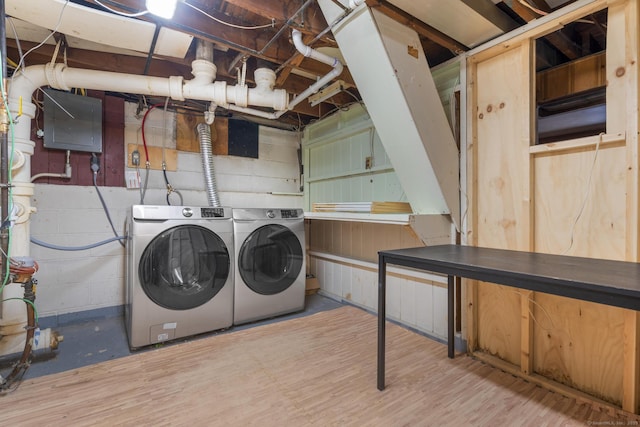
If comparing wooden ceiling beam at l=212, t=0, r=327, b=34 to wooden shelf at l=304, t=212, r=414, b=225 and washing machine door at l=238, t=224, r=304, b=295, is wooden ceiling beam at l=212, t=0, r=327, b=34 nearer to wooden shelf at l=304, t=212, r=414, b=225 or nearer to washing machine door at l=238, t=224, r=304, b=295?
wooden shelf at l=304, t=212, r=414, b=225

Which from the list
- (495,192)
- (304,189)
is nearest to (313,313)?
(304,189)

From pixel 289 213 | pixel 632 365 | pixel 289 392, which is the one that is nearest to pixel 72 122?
pixel 289 213

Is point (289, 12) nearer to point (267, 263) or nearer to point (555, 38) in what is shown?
point (555, 38)

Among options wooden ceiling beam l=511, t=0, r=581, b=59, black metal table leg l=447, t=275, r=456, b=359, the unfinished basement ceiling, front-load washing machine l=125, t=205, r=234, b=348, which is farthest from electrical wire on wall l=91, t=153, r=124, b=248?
wooden ceiling beam l=511, t=0, r=581, b=59

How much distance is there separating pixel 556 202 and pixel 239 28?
222 cm

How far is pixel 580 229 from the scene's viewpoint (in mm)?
1484

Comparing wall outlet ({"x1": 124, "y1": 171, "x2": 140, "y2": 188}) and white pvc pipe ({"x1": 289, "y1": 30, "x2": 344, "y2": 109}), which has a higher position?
white pvc pipe ({"x1": 289, "y1": 30, "x2": 344, "y2": 109})

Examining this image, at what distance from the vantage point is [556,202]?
157cm

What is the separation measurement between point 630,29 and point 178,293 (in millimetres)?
2994

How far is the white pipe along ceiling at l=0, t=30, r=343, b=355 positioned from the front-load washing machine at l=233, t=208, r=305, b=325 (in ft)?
3.28

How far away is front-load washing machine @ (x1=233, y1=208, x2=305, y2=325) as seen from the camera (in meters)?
2.38

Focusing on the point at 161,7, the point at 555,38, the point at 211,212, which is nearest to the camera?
the point at 161,7

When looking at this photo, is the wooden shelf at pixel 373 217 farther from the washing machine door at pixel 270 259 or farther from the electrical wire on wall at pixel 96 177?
the electrical wire on wall at pixel 96 177

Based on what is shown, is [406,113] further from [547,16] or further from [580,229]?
[580,229]
